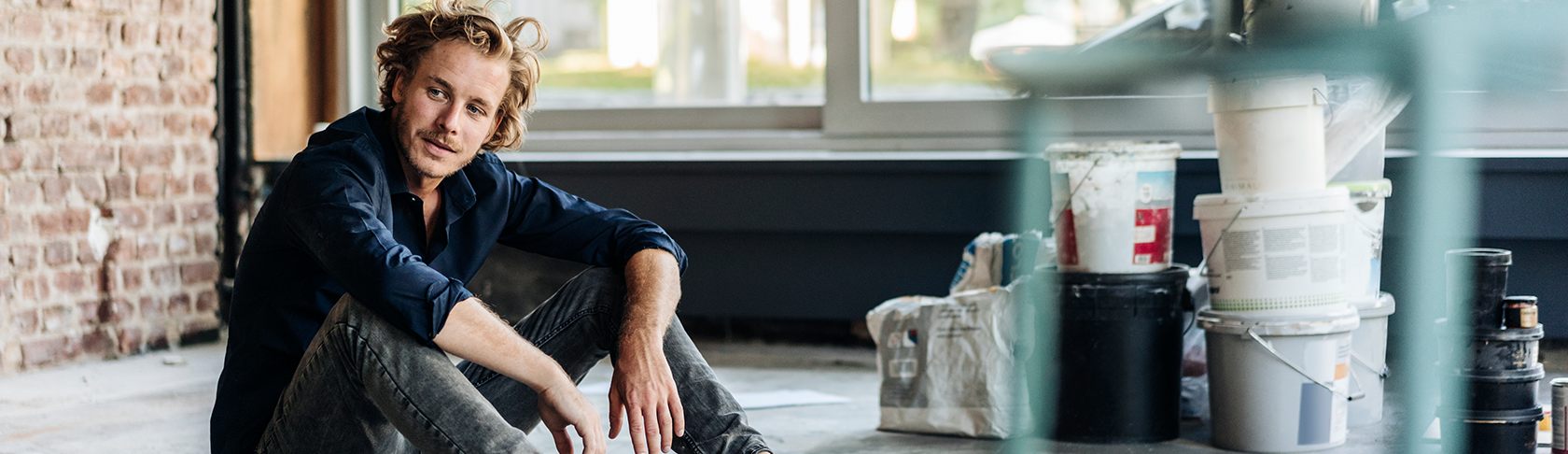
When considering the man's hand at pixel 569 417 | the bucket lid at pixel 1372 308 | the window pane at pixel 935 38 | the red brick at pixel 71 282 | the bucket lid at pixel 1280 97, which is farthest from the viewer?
the window pane at pixel 935 38

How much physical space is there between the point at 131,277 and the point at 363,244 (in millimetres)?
2469

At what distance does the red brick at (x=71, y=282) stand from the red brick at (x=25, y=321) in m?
0.09

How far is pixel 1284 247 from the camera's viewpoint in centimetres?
237

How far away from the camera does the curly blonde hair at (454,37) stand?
181cm

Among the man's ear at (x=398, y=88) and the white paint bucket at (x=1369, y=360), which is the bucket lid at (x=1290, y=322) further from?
the man's ear at (x=398, y=88)

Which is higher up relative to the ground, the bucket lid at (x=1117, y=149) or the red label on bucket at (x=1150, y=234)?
the bucket lid at (x=1117, y=149)

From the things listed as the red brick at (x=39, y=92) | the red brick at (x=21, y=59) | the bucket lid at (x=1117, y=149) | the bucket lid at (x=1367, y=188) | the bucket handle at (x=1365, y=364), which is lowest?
the bucket handle at (x=1365, y=364)

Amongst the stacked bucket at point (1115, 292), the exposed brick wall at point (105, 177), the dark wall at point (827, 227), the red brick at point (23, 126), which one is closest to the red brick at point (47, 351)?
the exposed brick wall at point (105, 177)

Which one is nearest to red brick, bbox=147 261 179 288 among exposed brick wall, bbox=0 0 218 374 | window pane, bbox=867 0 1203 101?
exposed brick wall, bbox=0 0 218 374

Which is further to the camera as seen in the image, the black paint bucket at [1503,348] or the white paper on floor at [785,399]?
the white paper on floor at [785,399]

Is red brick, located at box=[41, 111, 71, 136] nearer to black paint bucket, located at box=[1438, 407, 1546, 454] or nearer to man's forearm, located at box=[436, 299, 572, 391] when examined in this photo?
man's forearm, located at box=[436, 299, 572, 391]

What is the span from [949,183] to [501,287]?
1348 millimetres

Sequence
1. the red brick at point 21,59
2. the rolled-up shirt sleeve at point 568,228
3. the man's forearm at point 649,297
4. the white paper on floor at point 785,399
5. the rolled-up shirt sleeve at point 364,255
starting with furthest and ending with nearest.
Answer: the red brick at point 21,59 < the white paper on floor at point 785,399 < the rolled-up shirt sleeve at point 568,228 < the man's forearm at point 649,297 < the rolled-up shirt sleeve at point 364,255

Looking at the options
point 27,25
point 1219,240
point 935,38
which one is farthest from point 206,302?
point 1219,240
